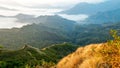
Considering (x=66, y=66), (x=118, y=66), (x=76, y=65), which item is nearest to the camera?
(x=118, y=66)

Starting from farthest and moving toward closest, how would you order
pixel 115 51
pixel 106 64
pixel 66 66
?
1. pixel 66 66
2. pixel 106 64
3. pixel 115 51

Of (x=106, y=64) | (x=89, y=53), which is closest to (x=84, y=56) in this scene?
(x=89, y=53)

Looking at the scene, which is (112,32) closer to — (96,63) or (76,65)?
(96,63)

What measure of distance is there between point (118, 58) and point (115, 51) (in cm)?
102

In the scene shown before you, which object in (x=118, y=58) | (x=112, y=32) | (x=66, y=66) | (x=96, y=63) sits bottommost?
(x=66, y=66)

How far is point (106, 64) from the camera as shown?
18.7 m

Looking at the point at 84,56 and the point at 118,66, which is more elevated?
the point at 118,66

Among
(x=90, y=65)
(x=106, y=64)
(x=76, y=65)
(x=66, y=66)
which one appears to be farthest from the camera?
(x=66, y=66)

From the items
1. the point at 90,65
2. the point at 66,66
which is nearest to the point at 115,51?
the point at 90,65

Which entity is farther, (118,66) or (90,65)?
(90,65)

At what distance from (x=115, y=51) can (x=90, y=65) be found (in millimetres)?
3494

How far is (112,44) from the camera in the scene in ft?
56.9

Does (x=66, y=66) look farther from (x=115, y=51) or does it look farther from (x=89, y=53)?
(x=115, y=51)

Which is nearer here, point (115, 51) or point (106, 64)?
point (115, 51)
